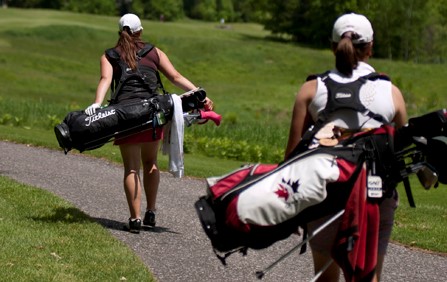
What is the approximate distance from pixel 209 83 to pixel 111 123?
44988 millimetres

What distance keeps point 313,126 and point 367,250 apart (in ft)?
→ 2.23

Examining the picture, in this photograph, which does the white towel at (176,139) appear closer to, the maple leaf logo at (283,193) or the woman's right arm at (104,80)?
the woman's right arm at (104,80)

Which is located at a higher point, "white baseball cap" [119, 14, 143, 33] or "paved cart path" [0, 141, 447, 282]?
"white baseball cap" [119, 14, 143, 33]

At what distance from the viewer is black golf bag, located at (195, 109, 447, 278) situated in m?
4.95

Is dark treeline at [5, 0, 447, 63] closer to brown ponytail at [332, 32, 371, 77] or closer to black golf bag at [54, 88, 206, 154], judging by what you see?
black golf bag at [54, 88, 206, 154]

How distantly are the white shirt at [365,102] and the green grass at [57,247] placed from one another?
2465mm

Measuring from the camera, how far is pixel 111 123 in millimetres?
8602

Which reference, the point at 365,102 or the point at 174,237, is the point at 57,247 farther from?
the point at 365,102

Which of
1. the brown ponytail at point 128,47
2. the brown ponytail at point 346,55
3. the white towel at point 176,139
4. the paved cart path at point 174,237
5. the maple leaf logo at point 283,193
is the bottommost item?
the paved cart path at point 174,237

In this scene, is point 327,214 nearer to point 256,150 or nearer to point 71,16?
point 256,150

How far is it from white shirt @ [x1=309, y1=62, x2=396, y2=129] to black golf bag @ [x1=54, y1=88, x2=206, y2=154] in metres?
3.66

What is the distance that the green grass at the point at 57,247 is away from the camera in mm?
7098

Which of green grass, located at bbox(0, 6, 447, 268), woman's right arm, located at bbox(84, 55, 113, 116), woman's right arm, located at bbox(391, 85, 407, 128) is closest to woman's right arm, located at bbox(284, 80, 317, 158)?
woman's right arm, located at bbox(391, 85, 407, 128)

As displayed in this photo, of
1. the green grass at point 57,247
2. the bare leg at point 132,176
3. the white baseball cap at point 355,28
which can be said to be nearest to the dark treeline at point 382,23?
the green grass at point 57,247
